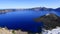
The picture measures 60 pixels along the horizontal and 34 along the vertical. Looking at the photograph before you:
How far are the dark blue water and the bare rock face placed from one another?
0.10m

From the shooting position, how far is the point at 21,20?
2982 mm

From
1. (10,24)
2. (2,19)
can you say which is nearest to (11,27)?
(10,24)

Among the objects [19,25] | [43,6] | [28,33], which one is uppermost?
[43,6]

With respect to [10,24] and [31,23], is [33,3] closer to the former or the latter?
[31,23]

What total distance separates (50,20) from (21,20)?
2.14 feet

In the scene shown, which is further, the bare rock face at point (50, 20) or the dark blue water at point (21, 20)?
the bare rock face at point (50, 20)

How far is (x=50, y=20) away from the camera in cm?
308

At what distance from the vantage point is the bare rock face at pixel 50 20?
3.03m

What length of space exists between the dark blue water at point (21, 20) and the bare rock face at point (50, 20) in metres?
0.10

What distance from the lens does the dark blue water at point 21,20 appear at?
2.93m

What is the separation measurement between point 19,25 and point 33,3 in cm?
60

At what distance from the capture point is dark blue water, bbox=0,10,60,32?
9.61 ft

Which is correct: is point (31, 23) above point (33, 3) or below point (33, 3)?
below

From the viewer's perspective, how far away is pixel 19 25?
3.01m
